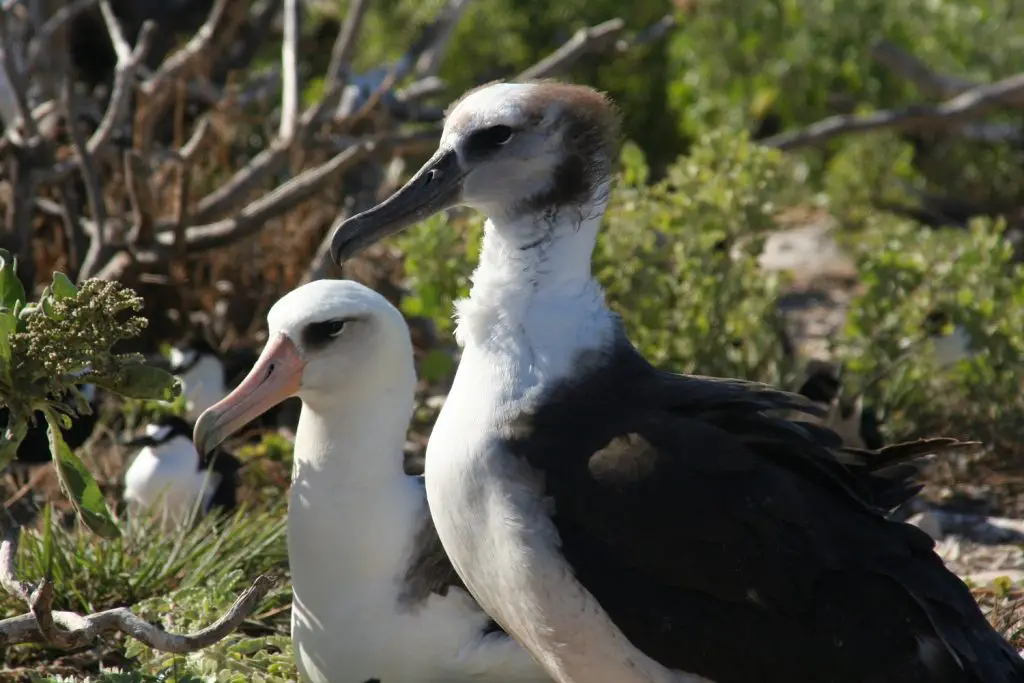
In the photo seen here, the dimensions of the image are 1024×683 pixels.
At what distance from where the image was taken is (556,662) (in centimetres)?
321

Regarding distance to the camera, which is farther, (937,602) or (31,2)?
(31,2)

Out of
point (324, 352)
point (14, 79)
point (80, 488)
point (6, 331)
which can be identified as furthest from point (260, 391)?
point (14, 79)

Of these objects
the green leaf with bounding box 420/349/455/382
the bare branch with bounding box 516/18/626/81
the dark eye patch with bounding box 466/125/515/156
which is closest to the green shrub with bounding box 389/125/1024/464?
the green leaf with bounding box 420/349/455/382

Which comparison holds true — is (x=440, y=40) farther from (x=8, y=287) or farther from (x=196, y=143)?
(x=8, y=287)

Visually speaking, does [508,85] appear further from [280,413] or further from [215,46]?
[215,46]

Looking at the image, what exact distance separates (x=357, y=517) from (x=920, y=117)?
16.5 feet

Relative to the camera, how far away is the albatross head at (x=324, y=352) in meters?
3.86

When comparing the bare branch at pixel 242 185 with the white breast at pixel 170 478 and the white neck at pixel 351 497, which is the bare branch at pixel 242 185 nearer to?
the white breast at pixel 170 478

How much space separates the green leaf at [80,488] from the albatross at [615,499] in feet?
2.46

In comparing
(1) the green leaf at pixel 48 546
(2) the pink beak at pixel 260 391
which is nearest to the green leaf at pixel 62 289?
(2) the pink beak at pixel 260 391

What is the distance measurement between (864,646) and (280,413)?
137 inches

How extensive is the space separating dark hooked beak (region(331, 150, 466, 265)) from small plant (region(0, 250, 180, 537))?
532mm

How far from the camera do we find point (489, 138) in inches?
129

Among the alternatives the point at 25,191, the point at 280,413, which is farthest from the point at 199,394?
the point at 25,191
